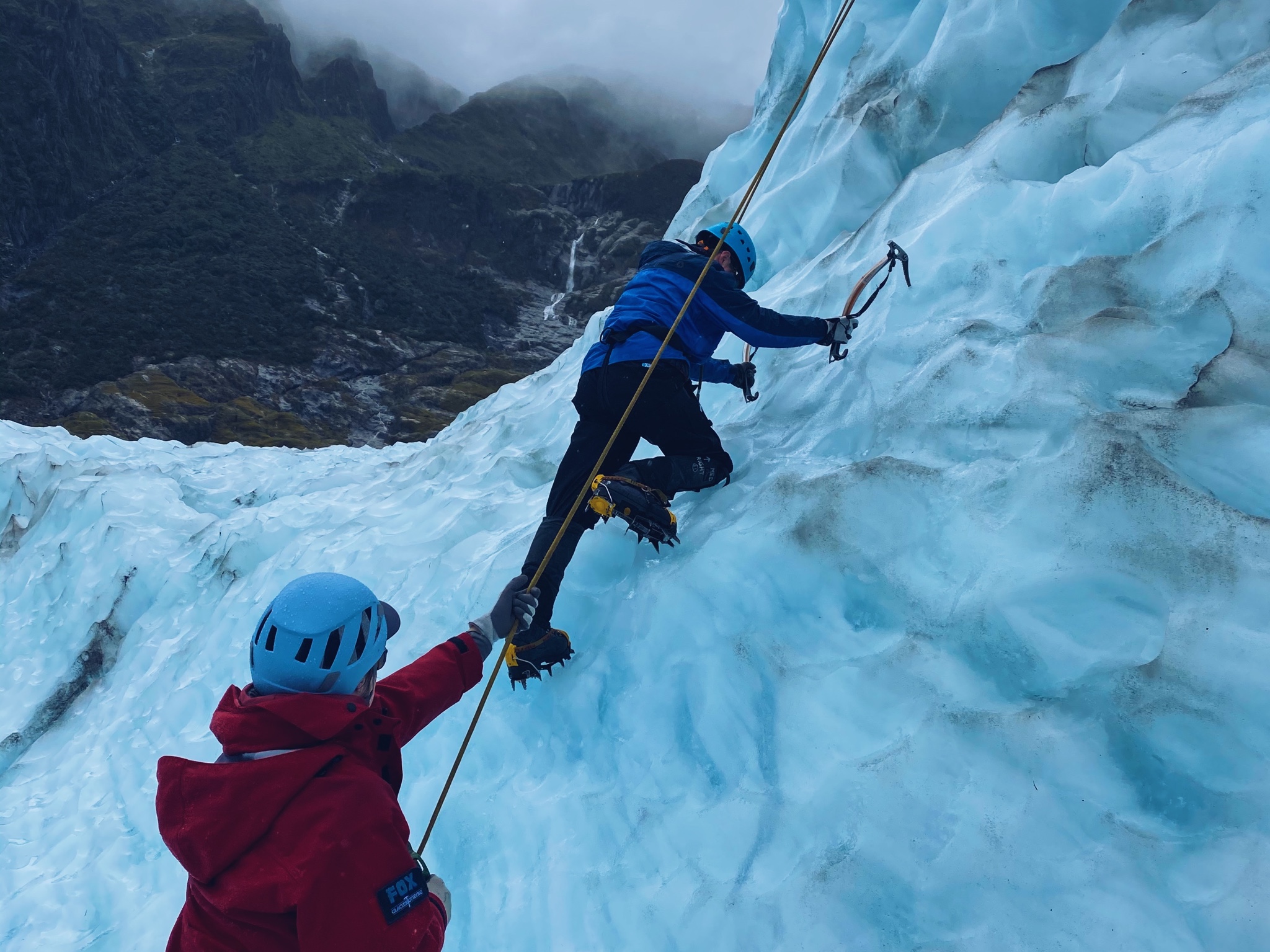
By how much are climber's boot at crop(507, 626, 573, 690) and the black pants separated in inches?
2.8

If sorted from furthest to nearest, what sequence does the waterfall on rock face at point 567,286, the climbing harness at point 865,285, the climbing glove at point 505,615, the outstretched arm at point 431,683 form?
the waterfall on rock face at point 567,286 < the climbing harness at point 865,285 < the climbing glove at point 505,615 < the outstretched arm at point 431,683

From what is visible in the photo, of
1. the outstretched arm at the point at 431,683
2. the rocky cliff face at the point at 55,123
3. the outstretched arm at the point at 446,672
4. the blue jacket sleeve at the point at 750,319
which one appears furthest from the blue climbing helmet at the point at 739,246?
the rocky cliff face at the point at 55,123

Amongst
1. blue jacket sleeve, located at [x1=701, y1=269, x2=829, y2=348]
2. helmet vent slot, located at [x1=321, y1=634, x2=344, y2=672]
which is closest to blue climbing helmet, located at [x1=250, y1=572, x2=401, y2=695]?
helmet vent slot, located at [x1=321, y1=634, x2=344, y2=672]

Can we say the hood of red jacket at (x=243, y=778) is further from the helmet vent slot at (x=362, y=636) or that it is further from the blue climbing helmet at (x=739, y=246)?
the blue climbing helmet at (x=739, y=246)

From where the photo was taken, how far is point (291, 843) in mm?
1496

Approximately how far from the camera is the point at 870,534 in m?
3.03

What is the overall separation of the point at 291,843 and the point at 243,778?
0.52 ft

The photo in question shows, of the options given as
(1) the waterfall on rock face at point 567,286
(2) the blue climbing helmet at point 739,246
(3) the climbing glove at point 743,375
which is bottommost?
(1) the waterfall on rock face at point 567,286

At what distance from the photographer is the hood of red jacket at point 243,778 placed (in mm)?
1501

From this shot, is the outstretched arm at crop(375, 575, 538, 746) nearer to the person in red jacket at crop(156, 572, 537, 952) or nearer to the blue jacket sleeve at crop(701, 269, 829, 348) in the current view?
the person in red jacket at crop(156, 572, 537, 952)

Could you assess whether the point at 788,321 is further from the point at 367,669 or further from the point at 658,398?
the point at 367,669

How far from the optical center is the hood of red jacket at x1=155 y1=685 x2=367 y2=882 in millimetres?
1501

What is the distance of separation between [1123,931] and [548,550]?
1991 mm

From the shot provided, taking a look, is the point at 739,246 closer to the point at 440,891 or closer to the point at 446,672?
the point at 446,672
